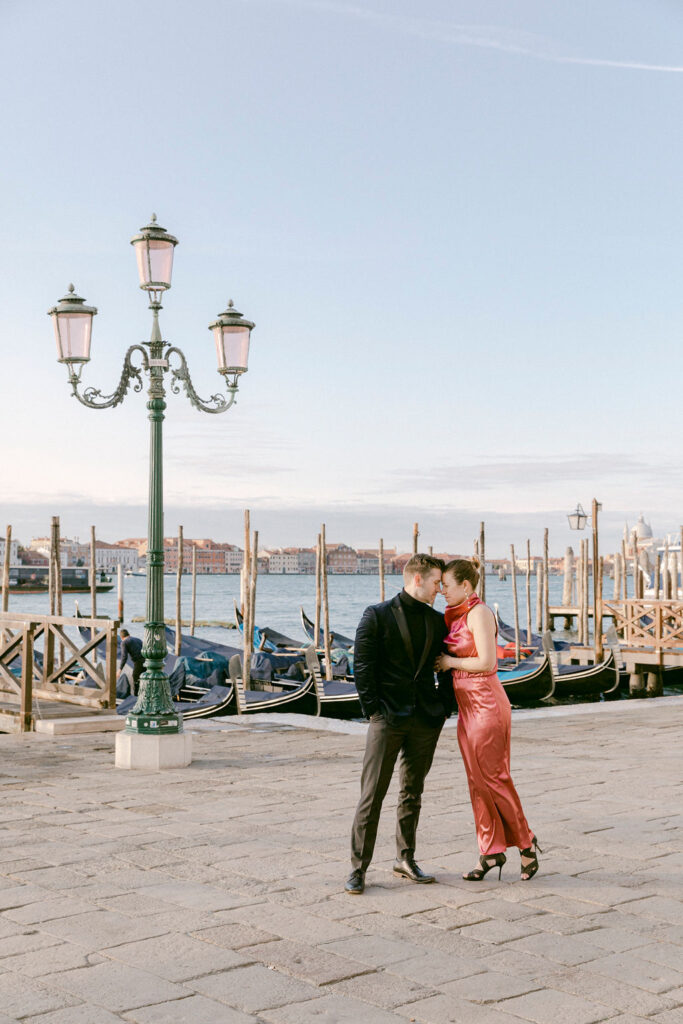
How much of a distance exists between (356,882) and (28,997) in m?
1.53

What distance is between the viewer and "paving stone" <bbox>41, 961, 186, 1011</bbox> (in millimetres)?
3328

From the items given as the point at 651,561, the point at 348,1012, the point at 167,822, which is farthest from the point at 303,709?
the point at 651,561

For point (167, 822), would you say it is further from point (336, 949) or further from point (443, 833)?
point (336, 949)

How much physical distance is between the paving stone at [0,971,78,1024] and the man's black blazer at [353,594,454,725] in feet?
5.26

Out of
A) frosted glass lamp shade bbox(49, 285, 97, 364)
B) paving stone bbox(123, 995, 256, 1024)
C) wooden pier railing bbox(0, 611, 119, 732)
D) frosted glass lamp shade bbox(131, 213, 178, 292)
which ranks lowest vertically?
paving stone bbox(123, 995, 256, 1024)

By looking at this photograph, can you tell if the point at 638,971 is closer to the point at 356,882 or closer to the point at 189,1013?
the point at 356,882

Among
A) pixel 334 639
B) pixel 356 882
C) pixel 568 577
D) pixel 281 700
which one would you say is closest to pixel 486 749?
pixel 356 882

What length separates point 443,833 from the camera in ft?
18.6

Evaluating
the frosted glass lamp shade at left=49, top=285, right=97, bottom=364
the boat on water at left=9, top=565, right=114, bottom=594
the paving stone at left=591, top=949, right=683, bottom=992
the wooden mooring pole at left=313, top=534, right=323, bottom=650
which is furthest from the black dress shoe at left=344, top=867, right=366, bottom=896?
the boat on water at left=9, top=565, right=114, bottom=594

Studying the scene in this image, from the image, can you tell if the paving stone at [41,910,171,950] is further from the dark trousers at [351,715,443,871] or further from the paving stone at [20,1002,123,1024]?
the dark trousers at [351,715,443,871]

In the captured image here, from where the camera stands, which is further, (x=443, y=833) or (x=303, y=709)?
(x=303, y=709)

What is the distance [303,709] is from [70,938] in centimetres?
1097

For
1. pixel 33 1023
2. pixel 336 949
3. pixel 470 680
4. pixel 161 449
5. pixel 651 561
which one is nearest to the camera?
pixel 33 1023

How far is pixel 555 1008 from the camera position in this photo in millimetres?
3291
